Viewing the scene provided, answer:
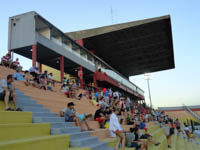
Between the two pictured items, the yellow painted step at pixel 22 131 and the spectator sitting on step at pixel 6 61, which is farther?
→ the spectator sitting on step at pixel 6 61

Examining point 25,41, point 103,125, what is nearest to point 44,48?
point 25,41

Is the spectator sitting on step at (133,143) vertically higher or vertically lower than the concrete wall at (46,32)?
lower

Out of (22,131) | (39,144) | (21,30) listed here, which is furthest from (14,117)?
(21,30)

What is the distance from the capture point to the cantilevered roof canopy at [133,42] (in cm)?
2353

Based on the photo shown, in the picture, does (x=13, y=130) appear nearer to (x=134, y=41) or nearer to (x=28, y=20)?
(x=28, y=20)

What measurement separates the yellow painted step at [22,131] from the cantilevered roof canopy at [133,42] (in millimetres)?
20140

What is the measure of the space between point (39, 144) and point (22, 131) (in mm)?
607

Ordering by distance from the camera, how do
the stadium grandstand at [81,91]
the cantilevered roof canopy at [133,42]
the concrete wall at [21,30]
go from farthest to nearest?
the cantilevered roof canopy at [133,42] → the concrete wall at [21,30] → the stadium grandstand at [81,91]

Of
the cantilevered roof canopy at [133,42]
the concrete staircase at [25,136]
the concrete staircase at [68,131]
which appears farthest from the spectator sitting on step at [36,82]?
the cantilevered roof canopy at [133,42]

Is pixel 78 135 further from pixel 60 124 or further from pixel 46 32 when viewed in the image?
pixel 46 32

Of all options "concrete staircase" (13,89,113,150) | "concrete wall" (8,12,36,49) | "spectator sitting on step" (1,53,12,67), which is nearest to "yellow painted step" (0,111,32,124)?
"concrete staircase" (13,89,113,150)

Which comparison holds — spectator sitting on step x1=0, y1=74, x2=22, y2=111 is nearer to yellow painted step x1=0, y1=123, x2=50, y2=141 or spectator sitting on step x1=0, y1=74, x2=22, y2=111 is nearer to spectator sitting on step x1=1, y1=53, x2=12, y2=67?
yellow painted step x1=0, y1=123, x2=50, y2=141

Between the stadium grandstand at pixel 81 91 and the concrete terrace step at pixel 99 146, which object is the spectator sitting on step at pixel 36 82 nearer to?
the stadium grandstand at pixel 81 91

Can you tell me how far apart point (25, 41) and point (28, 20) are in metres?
1.55
